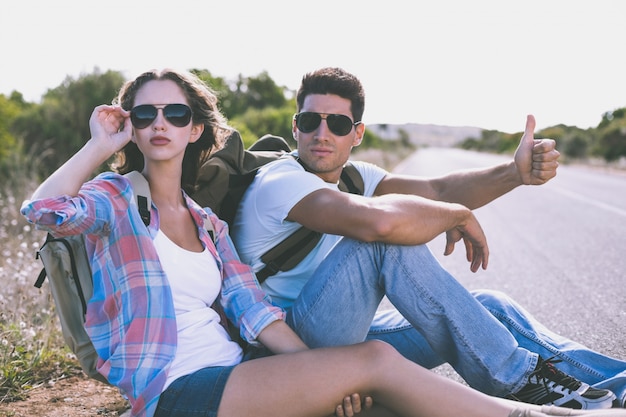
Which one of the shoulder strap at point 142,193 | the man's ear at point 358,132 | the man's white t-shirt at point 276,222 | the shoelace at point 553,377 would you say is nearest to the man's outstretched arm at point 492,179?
the man's ear at point 358,132

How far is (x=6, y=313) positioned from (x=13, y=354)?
385 mm

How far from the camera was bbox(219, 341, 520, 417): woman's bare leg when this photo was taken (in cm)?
215

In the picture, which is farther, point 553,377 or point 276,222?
point 276,222

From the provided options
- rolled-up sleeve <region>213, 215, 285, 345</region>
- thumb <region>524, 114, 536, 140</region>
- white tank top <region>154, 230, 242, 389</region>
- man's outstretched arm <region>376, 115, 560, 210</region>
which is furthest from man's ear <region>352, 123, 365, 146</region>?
white tank top <region>154, 230, 242, 389</region>

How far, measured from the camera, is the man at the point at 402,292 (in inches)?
97.9

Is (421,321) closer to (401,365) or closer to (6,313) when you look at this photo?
(401,365)

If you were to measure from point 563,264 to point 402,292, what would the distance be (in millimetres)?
4525

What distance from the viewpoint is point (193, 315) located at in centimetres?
239

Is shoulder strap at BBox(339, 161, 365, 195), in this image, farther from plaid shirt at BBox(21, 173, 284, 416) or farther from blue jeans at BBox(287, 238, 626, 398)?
plaid shirt at BBox(21, 173, 284, 416)

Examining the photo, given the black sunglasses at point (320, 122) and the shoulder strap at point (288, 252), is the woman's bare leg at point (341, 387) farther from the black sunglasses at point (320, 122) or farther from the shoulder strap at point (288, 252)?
the black sunglasses at point (320, 122)

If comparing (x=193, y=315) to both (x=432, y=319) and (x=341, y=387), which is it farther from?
(x=432, y=319)

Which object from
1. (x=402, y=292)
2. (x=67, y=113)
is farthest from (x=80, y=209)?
(x=67, y=113)

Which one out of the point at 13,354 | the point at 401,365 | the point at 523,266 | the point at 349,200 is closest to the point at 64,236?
the point at 349,200

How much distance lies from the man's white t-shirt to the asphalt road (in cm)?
198
